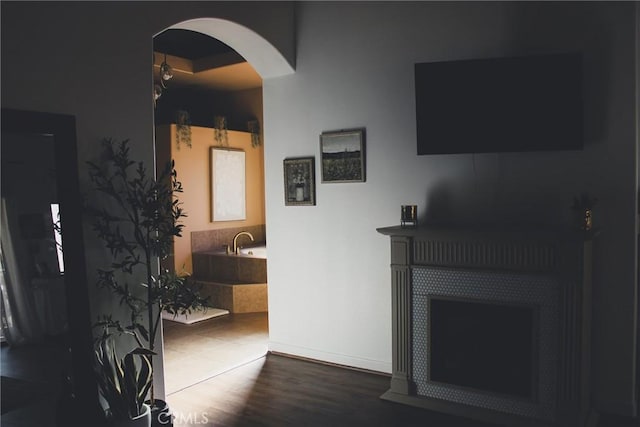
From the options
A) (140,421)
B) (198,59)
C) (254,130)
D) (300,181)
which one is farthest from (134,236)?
(254,130)

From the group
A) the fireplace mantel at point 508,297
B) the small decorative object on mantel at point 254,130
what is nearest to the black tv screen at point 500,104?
the fireplace mantel at point 508,297

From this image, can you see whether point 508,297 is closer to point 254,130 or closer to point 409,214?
point 409,214

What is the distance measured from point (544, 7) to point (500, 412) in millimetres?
2399

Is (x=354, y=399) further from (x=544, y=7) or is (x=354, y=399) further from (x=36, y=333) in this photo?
(x=544, y=7)

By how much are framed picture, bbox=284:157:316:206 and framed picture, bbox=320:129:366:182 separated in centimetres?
11

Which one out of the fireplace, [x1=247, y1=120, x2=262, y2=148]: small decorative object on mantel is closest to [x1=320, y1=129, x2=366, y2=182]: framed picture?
the fireplace

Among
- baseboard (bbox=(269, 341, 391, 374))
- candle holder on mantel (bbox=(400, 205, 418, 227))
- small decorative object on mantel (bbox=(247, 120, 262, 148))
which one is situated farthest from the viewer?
small decorative object on mantel (bbox=(247, 120, 262, 148))

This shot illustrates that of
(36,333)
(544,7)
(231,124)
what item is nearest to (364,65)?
(544,7)

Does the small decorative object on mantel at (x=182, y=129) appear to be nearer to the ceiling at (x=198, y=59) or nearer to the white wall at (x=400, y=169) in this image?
the ceiling at (x=198, y=59)

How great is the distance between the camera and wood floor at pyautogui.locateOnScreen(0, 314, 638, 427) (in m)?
2.59

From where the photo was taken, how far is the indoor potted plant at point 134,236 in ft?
9.13

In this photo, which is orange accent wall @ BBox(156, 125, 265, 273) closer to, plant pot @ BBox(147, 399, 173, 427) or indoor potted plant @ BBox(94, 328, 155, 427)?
plant pot @ BBox(147, 399, 173, 427)

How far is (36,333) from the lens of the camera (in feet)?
8.45

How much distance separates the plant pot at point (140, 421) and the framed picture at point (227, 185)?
13.6 ft
